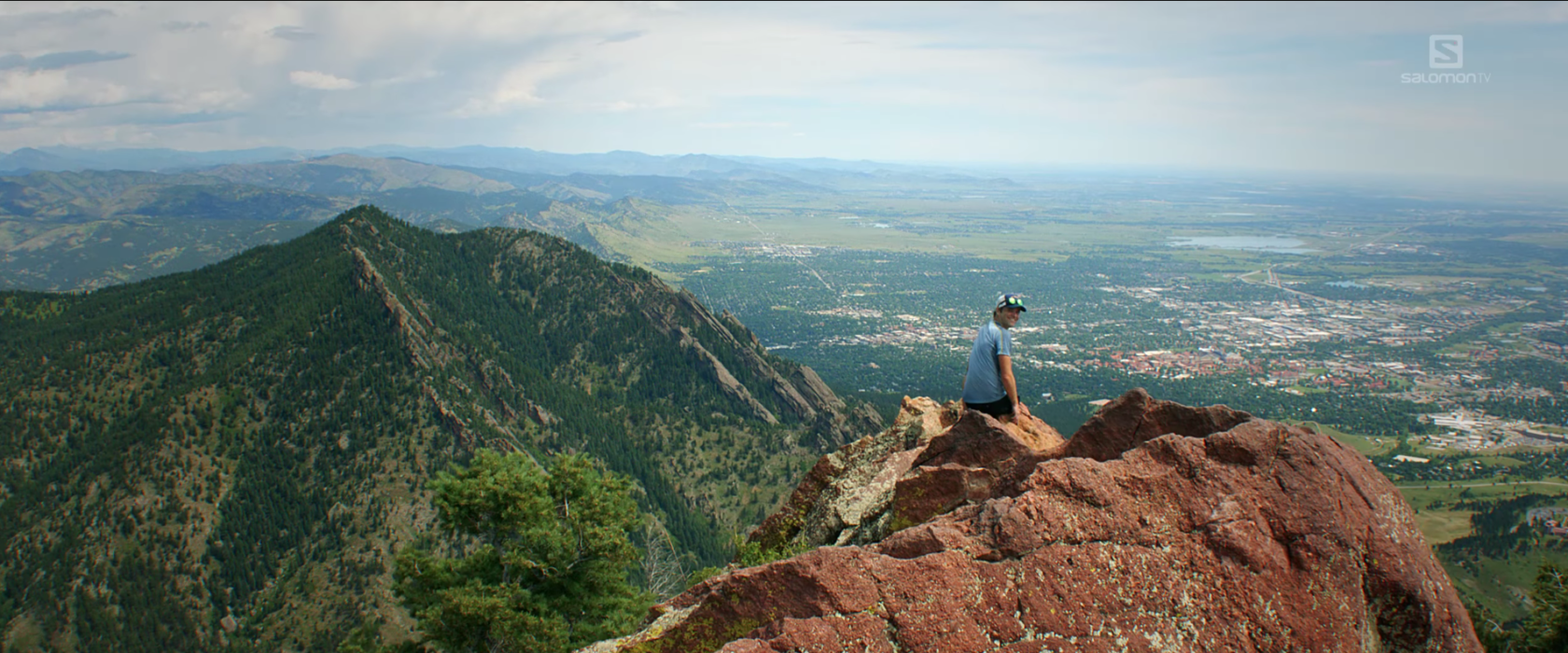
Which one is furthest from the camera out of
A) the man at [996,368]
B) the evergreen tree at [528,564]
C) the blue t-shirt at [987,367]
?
the evergreen tree at [528,564]

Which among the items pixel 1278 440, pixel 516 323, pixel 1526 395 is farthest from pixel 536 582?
pixel 1526 395

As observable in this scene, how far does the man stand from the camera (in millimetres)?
14141

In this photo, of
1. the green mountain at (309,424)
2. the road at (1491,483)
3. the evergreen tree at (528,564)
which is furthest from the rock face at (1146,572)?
the road at (1491,483)

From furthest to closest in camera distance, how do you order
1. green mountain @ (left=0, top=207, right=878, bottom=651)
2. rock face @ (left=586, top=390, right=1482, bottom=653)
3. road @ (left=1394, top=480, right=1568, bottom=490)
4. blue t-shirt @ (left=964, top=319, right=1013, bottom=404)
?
road @ (left=1394, top=480, right=1568, bottom=490) < green mountain @ (left=0, top=207, right=878, bottom=651) < blue t-shirt @ (left=964, top=319, right=1013, bottom=404) < rock face @ (left=586, top=390, right=1482, bottom=653)

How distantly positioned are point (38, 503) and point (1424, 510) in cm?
19568

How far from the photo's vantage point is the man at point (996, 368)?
14.1 meters

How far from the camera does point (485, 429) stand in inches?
4368

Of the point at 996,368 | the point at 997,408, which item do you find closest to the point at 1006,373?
the point at 996,368

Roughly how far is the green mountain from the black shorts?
88626 millimetres

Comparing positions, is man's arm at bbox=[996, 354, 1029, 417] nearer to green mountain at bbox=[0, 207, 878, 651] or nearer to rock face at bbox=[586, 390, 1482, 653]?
rock face at bbox=[586, 390, 1482, 653]

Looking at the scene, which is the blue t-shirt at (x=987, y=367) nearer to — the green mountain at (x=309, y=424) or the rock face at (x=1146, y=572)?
the rock face at (x=1146, y=572)

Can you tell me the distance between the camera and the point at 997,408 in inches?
620

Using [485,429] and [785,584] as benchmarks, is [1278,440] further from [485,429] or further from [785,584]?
[485,429]

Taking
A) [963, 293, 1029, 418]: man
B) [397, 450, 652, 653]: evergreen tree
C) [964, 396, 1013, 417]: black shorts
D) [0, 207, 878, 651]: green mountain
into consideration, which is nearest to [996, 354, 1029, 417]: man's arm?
[963, 293, 1029, 418]: man
